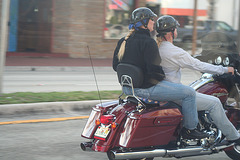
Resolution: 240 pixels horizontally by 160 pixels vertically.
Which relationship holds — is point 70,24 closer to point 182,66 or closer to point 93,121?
point 93,121

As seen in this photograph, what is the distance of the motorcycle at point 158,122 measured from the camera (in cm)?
445

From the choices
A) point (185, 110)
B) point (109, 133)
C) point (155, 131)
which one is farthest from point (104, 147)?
point (185, 110)

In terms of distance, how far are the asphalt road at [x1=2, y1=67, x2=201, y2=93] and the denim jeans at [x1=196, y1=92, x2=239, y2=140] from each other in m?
5.37

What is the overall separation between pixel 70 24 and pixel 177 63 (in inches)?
642

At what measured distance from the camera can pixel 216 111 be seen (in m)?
4.83

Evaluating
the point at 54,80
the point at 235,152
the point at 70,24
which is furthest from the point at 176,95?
the point at 70,24

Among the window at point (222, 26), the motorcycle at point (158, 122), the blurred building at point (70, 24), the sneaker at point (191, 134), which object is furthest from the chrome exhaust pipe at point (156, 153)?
the window at point (222, 26)

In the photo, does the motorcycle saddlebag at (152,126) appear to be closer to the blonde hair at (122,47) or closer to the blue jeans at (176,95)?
the blue jeans at (176,95)

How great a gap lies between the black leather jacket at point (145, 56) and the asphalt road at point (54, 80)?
5.45m

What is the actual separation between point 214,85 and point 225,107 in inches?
11.9

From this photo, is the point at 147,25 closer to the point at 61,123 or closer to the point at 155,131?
the point at 155,131

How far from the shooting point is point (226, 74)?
5039 millimetres

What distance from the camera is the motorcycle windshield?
5.02 m

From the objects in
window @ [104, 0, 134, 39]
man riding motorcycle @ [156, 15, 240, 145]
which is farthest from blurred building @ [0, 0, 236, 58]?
man riding motorcycle @ [156, 15, 240, 145]
